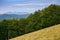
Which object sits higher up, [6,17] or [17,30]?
[6,17]

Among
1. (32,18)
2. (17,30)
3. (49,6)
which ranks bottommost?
(17,30)

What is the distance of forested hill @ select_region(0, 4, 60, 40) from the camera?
5195mm

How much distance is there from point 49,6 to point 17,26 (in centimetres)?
128

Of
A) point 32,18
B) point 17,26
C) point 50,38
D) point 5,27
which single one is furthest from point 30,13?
point 50,38

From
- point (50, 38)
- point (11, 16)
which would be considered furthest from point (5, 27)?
point (50, 38)

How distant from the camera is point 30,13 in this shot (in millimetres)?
5387

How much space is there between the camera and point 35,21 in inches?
207

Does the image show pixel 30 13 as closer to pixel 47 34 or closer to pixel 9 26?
pixel 9 26

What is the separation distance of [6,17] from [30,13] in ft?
2.72

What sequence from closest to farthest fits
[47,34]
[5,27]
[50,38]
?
[50,38] → [47,34] → [5,27]

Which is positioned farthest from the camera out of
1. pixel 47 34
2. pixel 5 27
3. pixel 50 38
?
pixel 5 27

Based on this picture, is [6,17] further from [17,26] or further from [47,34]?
[47,34]

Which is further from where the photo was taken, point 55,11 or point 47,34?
point 55,11

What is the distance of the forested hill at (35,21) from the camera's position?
205 inches
